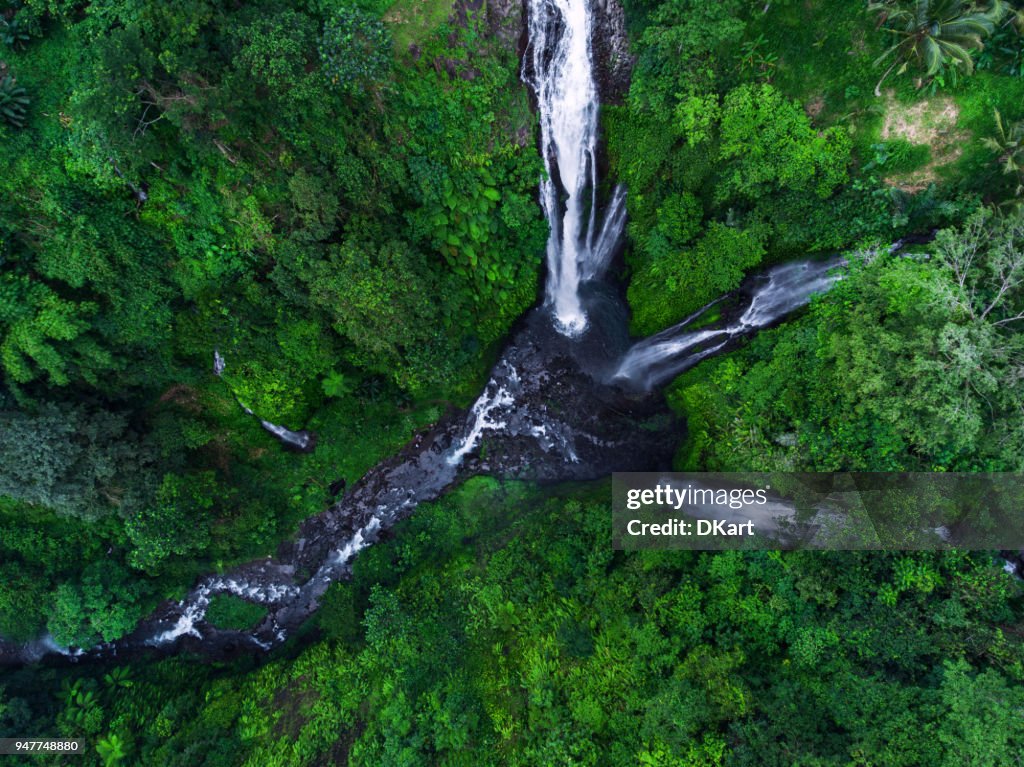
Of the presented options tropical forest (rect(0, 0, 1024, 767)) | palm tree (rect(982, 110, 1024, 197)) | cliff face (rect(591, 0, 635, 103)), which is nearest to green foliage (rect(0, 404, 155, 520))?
tropical forest (rect(0, 0, 1024, 767))

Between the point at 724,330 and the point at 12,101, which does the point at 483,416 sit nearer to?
the point at 724,330

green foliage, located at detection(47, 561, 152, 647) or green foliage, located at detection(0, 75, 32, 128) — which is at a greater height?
green foliage, located at detection(0, 75, 32, 128)

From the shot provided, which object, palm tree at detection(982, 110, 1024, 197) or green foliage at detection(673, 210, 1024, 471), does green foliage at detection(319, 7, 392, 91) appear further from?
palm tree at detection(982, 110, 1024, 197)

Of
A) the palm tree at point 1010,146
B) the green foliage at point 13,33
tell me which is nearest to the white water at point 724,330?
the palm tree at point 1010,146

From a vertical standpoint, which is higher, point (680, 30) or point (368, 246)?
point (680, 30)

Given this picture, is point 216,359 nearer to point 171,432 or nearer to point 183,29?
point 171,432

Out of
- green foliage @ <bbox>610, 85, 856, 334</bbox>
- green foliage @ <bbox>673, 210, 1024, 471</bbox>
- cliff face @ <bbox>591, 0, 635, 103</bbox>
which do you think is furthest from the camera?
cliff face @ <bbox>591, 0, 635, 103</bbox>

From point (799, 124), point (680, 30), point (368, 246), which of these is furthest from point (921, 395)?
point (368, 246)
